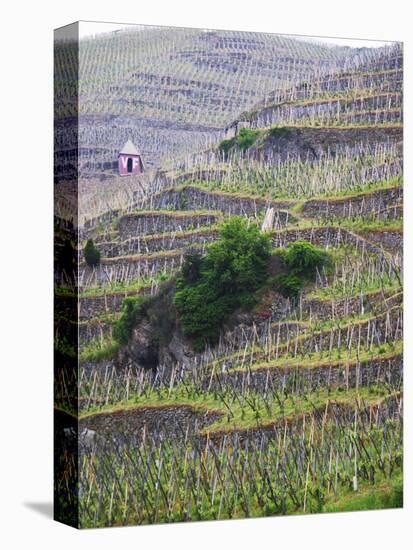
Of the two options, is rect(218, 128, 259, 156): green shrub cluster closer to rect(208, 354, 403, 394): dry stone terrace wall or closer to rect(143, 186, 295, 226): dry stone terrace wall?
rect(143, 186, 295, 226): dry stone terrace wall

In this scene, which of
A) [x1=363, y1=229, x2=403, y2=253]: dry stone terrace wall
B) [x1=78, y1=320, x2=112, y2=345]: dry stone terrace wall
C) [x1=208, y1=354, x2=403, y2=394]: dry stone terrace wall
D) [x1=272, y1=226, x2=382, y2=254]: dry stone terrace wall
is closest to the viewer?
[x1=78, y1=320, x2=112, y2=345]: dry stone terrace wall

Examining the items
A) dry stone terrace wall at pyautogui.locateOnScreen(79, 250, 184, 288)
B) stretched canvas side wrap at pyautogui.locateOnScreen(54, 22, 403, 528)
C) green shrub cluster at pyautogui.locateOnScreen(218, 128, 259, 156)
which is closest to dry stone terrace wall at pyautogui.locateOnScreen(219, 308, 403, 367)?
stretched canvas side wrap at pyautogui.locateOnScreen(54, 22, 403, 528)

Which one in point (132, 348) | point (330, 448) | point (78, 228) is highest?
point (78, 228)

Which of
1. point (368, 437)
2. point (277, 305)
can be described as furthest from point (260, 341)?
point (368, 437)

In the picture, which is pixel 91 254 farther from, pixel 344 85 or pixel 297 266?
pixel 344 85

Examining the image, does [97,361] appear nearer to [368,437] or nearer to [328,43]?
[368,437]

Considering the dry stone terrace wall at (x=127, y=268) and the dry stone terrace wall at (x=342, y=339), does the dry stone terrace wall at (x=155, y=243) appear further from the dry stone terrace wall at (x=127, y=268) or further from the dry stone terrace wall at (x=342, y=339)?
the dry stone terrace wall at (x=342, y=339)

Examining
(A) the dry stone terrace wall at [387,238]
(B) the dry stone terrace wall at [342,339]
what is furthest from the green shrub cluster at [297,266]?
(A) the dry stone terrace wall at [387,238]
